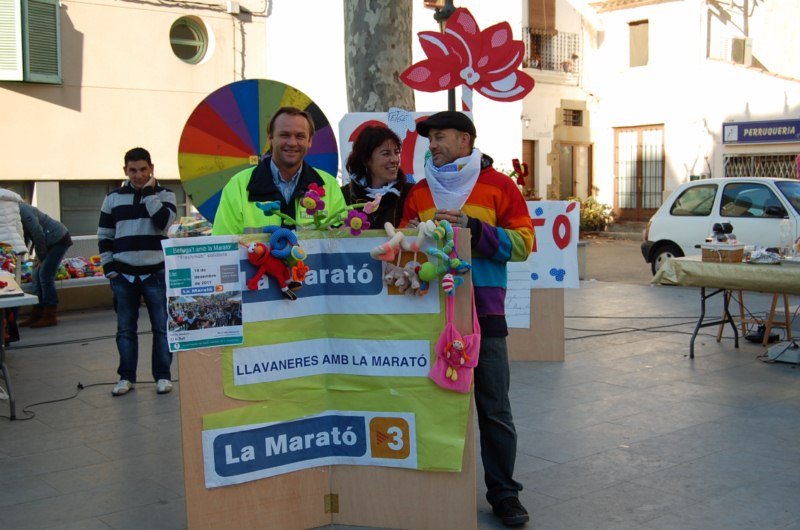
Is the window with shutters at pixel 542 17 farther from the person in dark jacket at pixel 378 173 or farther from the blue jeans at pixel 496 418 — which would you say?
the blue jeans at pixel 496 418

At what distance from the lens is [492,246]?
380cm

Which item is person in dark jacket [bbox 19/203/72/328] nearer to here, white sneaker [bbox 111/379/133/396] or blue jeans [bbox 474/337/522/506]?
white sneaker [bbox 111/379/133/396]

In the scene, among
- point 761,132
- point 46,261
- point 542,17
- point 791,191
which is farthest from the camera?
point 542,17

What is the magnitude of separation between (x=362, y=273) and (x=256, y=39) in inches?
583

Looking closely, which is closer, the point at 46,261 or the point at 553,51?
the point at 46,261

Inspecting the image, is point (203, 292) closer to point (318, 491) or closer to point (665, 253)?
point (318, 491)

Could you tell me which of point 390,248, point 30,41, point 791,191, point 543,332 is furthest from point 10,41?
point 390,248

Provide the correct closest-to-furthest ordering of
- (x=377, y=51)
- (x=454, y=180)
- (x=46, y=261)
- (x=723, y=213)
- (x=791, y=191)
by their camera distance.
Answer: (x=454, y=180) → (x=377, y=51) → (x=46, y=261) → (x=791, y=191) → (x=723, y=213)

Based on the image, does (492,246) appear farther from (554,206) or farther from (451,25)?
(554,206)

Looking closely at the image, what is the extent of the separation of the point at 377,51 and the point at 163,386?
3.71m

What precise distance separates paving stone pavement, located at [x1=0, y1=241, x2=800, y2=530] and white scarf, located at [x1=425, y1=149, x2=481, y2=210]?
1458 millimetres

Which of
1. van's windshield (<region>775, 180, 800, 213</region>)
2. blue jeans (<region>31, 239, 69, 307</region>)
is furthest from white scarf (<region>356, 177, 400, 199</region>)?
van's windshield (<region>775, 180, 800, 213</region>)

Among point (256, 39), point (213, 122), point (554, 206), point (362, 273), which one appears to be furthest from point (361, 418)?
point (256, 39)

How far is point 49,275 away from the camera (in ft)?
34.3
